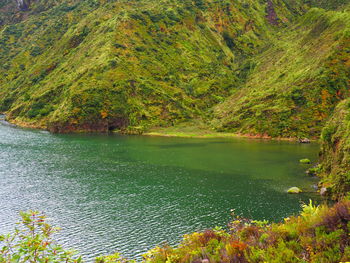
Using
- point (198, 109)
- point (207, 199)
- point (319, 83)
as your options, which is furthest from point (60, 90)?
point (207, 199)

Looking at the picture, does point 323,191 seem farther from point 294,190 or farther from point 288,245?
point 288,245

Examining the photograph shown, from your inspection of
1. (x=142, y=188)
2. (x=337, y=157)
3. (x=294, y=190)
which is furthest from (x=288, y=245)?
(x=337, y=157)

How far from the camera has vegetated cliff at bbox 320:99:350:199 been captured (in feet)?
162

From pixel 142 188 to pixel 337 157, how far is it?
3381cm

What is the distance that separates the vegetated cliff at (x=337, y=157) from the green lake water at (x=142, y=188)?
365 cm

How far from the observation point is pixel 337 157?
5797 cm

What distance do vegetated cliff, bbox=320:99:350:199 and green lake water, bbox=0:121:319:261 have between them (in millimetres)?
3655

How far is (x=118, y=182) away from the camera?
64062mm

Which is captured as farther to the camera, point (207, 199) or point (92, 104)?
point (92, 104)

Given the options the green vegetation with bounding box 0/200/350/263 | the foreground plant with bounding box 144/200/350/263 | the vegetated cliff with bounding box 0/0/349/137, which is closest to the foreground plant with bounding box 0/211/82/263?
the green vegetation with bounding box 0/200/350/263

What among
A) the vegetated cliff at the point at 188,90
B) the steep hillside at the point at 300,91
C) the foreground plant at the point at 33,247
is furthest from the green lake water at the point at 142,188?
the vegetated cliff at the point at 188,90

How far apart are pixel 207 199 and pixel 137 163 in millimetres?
33846

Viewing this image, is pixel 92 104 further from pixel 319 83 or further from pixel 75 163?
pixel 319 83

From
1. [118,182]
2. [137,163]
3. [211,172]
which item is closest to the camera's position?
[118,182]
